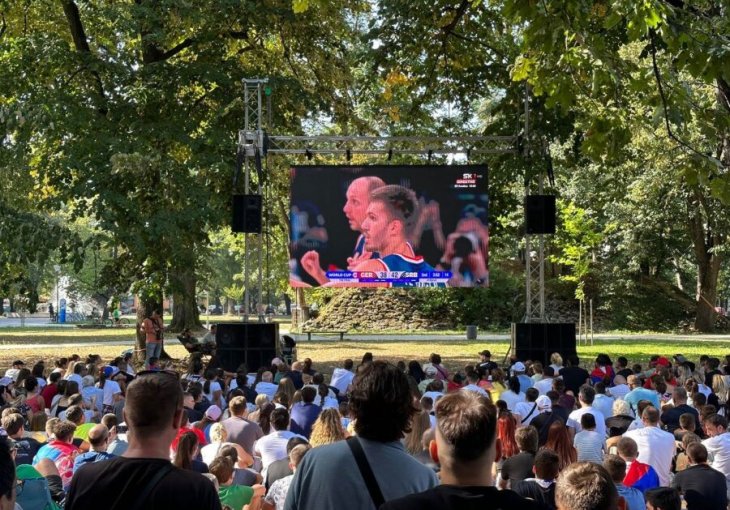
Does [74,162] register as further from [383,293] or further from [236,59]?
[383,293]

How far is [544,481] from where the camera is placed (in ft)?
18.0

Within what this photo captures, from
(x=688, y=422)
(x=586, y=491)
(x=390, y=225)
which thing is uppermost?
(x=390, y=225)

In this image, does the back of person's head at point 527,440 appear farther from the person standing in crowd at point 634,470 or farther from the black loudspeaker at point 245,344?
the black loudspeaker at point 245,344

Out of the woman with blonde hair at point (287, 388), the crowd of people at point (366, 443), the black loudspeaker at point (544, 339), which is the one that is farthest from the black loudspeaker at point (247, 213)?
the woman with blonde hair at point (287, 388)

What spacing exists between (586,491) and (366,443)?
2.42ft

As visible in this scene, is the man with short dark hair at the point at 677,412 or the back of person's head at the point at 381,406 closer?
the back of person's head at the point at 381,406

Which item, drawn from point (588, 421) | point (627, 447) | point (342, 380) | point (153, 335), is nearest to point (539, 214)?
point (342, 380)

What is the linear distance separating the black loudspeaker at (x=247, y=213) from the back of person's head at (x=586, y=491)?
1560 cm

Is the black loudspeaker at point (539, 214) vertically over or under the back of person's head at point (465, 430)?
over

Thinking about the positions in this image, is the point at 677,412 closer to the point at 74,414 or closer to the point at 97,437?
the point at 74,414

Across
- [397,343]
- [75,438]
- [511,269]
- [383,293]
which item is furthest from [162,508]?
[511,269]

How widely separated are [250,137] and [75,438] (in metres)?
11.5

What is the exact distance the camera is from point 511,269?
1715 inches

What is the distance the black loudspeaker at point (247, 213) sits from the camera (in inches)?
725
